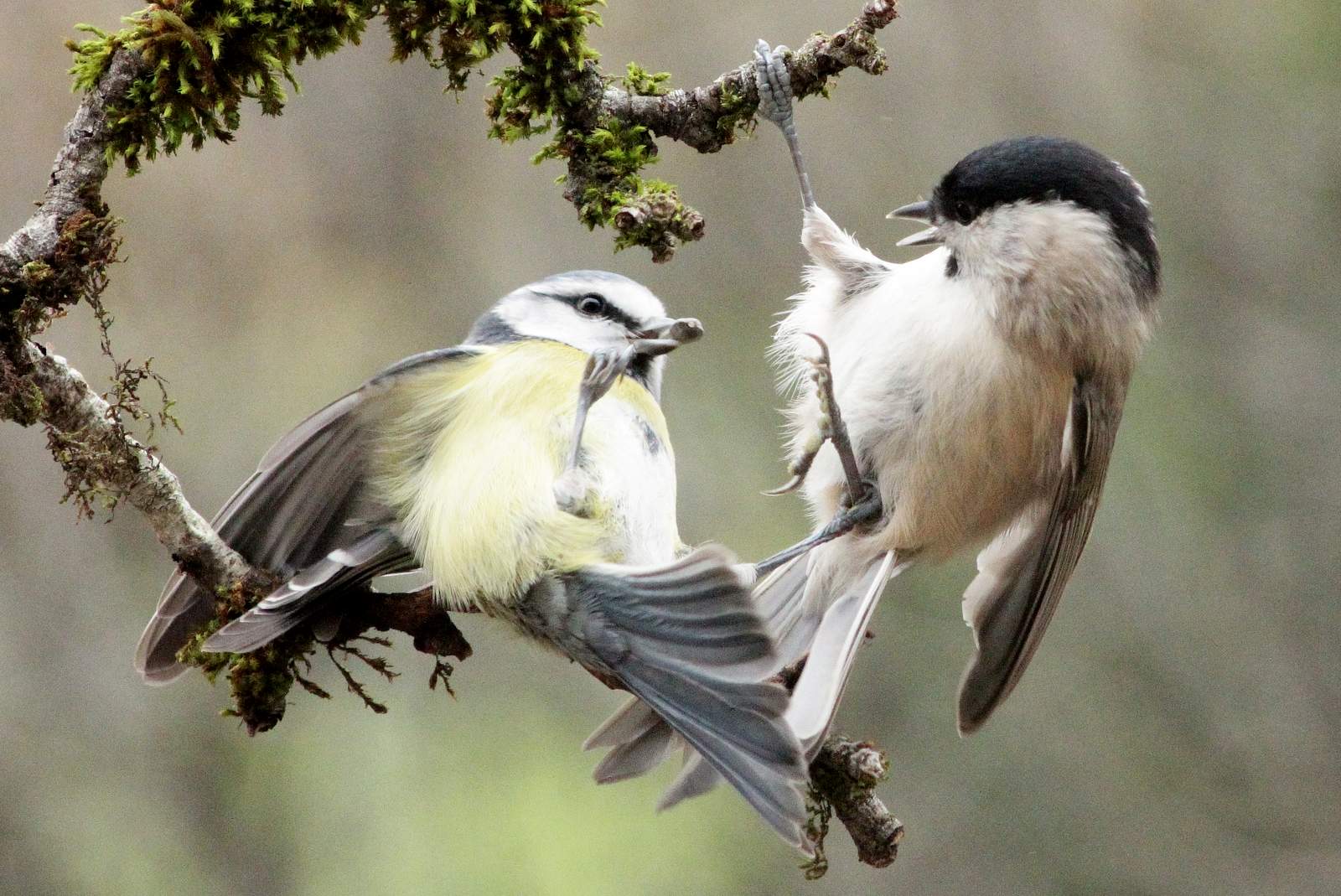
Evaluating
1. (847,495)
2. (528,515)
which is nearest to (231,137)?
(528,515)

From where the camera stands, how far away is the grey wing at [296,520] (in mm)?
1861

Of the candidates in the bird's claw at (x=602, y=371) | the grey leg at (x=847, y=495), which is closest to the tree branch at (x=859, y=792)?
the grey leg at (x=847, y=495)

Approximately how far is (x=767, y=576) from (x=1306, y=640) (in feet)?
7.83

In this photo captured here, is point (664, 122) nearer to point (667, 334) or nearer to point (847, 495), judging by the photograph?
point (667, 334)

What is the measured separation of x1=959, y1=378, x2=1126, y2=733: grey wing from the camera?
2293 mm

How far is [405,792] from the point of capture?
3547mm

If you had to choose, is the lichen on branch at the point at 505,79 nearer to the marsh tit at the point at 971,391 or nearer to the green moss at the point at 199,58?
the green moss at the point at 199,58

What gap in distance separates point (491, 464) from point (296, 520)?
310mm

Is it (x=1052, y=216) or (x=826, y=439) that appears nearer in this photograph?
(x=1052, y=216)

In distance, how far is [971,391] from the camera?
2.21 metres

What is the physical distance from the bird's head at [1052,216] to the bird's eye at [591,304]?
0.66 m

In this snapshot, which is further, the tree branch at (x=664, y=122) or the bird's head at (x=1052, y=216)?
the bird's head at (x=1052, y=216)

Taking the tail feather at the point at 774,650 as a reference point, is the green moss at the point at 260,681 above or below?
above

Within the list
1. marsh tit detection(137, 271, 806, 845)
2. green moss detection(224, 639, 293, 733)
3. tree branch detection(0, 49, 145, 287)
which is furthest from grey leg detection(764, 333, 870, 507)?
tree branch detection(0, 49, 145, 287)
